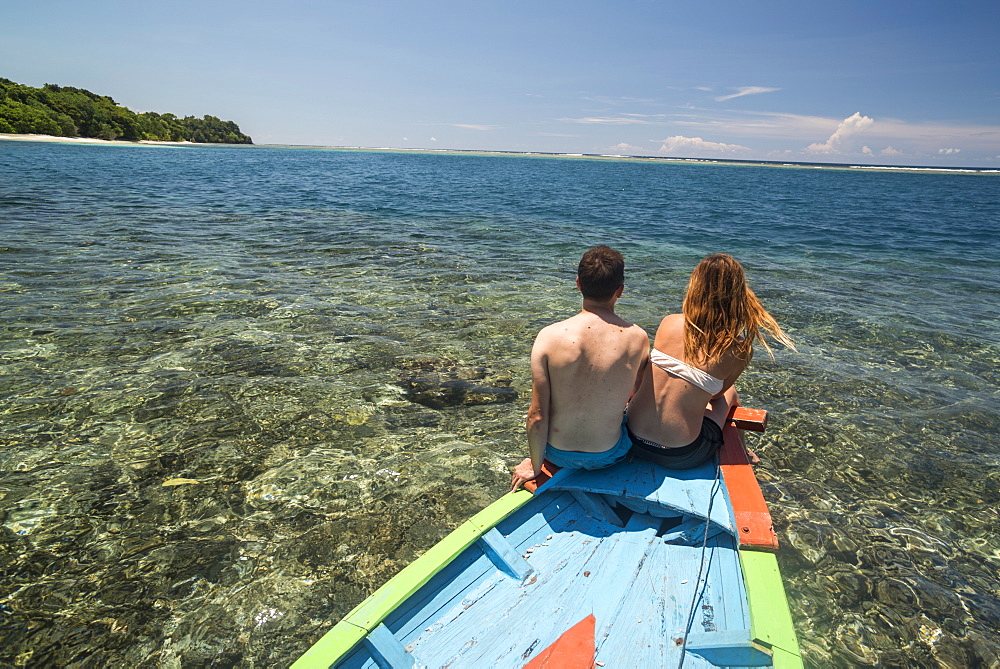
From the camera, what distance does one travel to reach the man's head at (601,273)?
3.50 meters

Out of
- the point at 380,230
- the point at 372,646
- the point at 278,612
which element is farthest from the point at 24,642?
the point at 380,230

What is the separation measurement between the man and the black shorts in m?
0.29

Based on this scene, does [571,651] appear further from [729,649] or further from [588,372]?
[588,372]

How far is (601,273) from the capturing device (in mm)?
3498

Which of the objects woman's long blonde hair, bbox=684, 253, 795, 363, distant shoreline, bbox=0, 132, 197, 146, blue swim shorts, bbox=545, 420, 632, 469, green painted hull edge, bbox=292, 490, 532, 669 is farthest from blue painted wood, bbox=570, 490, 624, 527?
distant shoreline, bbox=0, 132, 197, 146

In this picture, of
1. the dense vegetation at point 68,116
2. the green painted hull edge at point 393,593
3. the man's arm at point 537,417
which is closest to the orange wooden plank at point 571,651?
the green painted hull edge at point 393,593

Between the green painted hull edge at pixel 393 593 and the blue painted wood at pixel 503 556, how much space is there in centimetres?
6

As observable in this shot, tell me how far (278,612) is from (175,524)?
1435mm

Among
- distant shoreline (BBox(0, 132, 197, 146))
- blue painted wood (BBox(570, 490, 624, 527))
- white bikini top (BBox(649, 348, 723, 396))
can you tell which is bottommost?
blue painted wood (BBox(570, 490, 624, 527))

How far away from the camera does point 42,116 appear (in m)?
85.3

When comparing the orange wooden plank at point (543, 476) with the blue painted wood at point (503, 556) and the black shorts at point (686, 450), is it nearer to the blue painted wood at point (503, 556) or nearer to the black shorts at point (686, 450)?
the blue painted wood at point (503, 556)

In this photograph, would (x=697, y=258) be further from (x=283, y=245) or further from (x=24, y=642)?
(x=24, y=642)

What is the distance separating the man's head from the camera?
3500 mm

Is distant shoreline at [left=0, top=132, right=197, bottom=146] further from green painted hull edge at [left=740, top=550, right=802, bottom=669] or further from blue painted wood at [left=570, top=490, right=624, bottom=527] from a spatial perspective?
green painted hull edge at [left=740, top=550, right=802, bottom=669]
